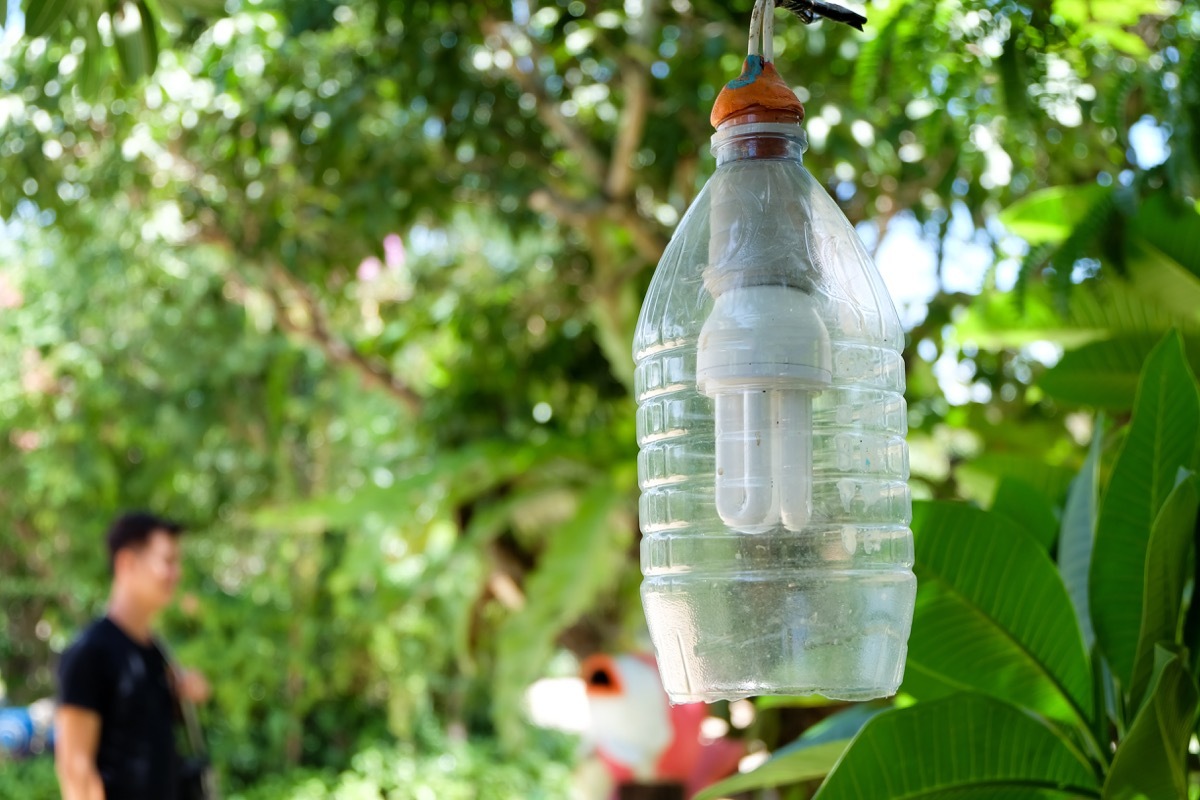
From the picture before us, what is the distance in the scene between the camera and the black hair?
10.8 feet

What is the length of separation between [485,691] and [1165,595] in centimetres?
687

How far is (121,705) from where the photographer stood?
301cm

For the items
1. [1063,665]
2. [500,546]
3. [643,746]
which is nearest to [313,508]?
[500,546]

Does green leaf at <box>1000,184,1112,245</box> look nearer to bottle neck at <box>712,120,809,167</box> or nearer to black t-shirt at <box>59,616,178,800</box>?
bottle neck at <box>712,120,809,167</box>

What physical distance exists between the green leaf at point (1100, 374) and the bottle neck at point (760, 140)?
4.48 ft

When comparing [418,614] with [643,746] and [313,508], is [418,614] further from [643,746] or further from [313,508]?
[643,746]

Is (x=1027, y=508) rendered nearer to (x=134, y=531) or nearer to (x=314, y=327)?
(x=134, y=531)

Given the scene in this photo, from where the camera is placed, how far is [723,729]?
11.4 ft

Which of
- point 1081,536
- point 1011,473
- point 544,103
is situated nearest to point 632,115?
point 544,103

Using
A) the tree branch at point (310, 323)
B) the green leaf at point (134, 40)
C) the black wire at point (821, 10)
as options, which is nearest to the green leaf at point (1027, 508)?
the black wire at point (821, 10)

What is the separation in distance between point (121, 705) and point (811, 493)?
2.55m

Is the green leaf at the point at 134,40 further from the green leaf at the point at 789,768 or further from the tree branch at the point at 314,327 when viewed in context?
the tree branch at the point at 314,327

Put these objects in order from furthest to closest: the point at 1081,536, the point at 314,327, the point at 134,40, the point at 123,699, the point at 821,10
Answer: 1. the point at 314,327
2. the point at 123,699
3. the point at 1081,536
4. the point at 134,40
5. the point at 821,10

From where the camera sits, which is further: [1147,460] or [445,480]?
[445,480]
